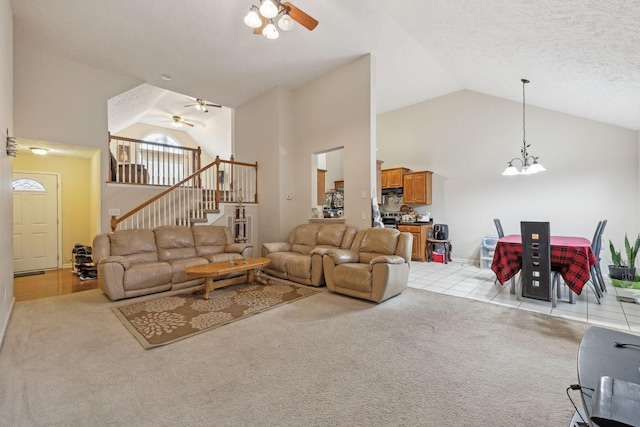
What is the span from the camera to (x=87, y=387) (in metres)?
1.93

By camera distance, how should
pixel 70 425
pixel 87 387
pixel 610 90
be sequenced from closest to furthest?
pixel 70 425 < pixel 87 387 < pixel 610 90

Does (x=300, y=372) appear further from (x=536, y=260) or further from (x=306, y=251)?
(x=536, y=260)

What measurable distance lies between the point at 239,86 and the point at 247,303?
4.92m

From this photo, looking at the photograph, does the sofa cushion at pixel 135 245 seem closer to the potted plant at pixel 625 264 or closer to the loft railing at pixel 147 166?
the loft railing at pixel 147 166

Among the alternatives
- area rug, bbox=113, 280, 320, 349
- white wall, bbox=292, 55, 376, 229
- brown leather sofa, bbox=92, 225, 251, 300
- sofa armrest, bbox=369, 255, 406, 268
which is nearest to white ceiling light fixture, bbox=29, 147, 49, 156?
brown leather sofa, bbox=92, 225, 251, 300

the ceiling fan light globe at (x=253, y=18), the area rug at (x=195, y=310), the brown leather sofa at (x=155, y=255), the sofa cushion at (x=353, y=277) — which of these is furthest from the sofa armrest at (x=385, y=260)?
the ceiling fan light globe at (x=253, y=18)

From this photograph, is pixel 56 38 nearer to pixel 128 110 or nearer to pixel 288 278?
pixel 128 110

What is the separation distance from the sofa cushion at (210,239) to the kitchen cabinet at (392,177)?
446 centimetres

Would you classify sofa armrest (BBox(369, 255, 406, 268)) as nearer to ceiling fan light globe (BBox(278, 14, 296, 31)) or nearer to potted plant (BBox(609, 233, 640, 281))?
ceiling fan light globe (BBox(278, 14, 296, 31))

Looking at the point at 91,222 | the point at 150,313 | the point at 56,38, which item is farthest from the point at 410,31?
the point at 91,222

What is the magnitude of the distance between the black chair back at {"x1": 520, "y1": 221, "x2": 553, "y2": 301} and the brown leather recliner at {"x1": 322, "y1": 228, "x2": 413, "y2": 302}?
1493 mm

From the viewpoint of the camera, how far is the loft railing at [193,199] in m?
5.44

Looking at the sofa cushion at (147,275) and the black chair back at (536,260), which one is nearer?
the black chair back at (536,260)

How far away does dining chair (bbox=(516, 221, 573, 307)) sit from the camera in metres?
3.58
